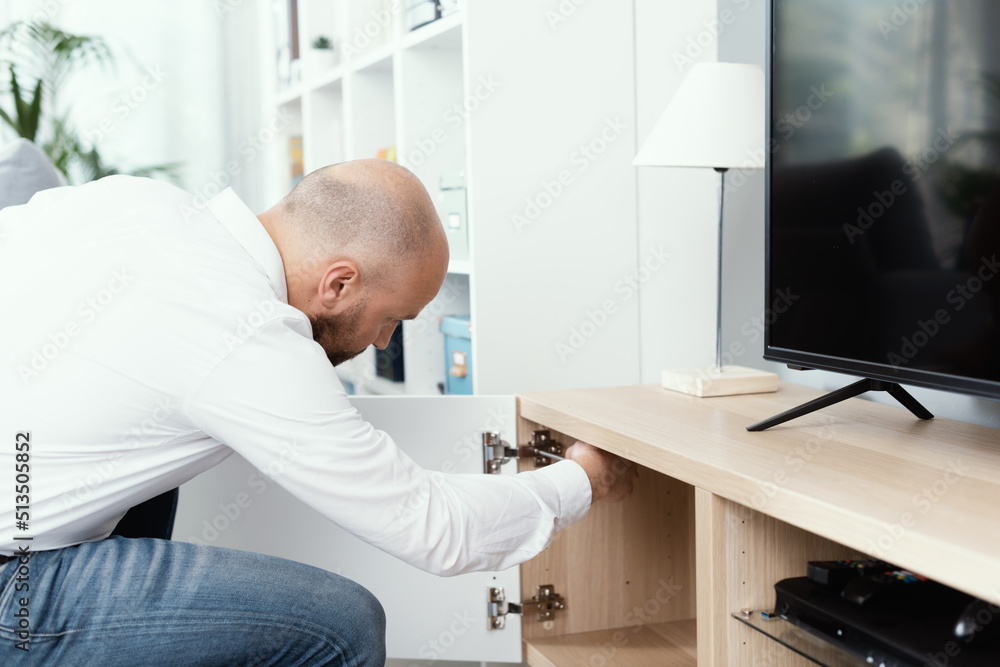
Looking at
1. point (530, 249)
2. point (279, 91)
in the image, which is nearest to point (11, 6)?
point (279, 91)

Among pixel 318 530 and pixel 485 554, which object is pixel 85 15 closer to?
pixel 318 530

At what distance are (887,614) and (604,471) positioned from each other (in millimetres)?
379

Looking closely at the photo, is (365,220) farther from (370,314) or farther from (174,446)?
(174,446)

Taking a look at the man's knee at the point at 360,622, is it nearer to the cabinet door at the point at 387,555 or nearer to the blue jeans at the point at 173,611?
the blue jeans at the point at 173,611

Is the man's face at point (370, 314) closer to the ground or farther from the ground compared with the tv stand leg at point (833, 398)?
farther from the ground

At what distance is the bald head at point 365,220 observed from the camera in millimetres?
1027

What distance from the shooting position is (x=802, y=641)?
926mm

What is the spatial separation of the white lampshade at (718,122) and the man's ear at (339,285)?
20.5 inches

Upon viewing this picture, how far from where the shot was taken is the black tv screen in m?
0.87

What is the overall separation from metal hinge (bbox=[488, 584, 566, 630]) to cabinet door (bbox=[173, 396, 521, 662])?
0.4 inches

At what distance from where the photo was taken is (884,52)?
0.98 meters

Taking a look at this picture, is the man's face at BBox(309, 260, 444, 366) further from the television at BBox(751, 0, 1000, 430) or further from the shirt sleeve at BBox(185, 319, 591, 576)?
the television at BBox(751, 0, 1000, 430)

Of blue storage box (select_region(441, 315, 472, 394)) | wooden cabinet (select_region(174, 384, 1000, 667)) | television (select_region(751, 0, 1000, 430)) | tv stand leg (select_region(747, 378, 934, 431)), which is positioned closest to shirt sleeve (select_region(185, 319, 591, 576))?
wooden cabinet (select_region(174, 384, 1000, 667))

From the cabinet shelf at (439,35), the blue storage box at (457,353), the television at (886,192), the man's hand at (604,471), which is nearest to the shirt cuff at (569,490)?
the man's hand at (604,471)
